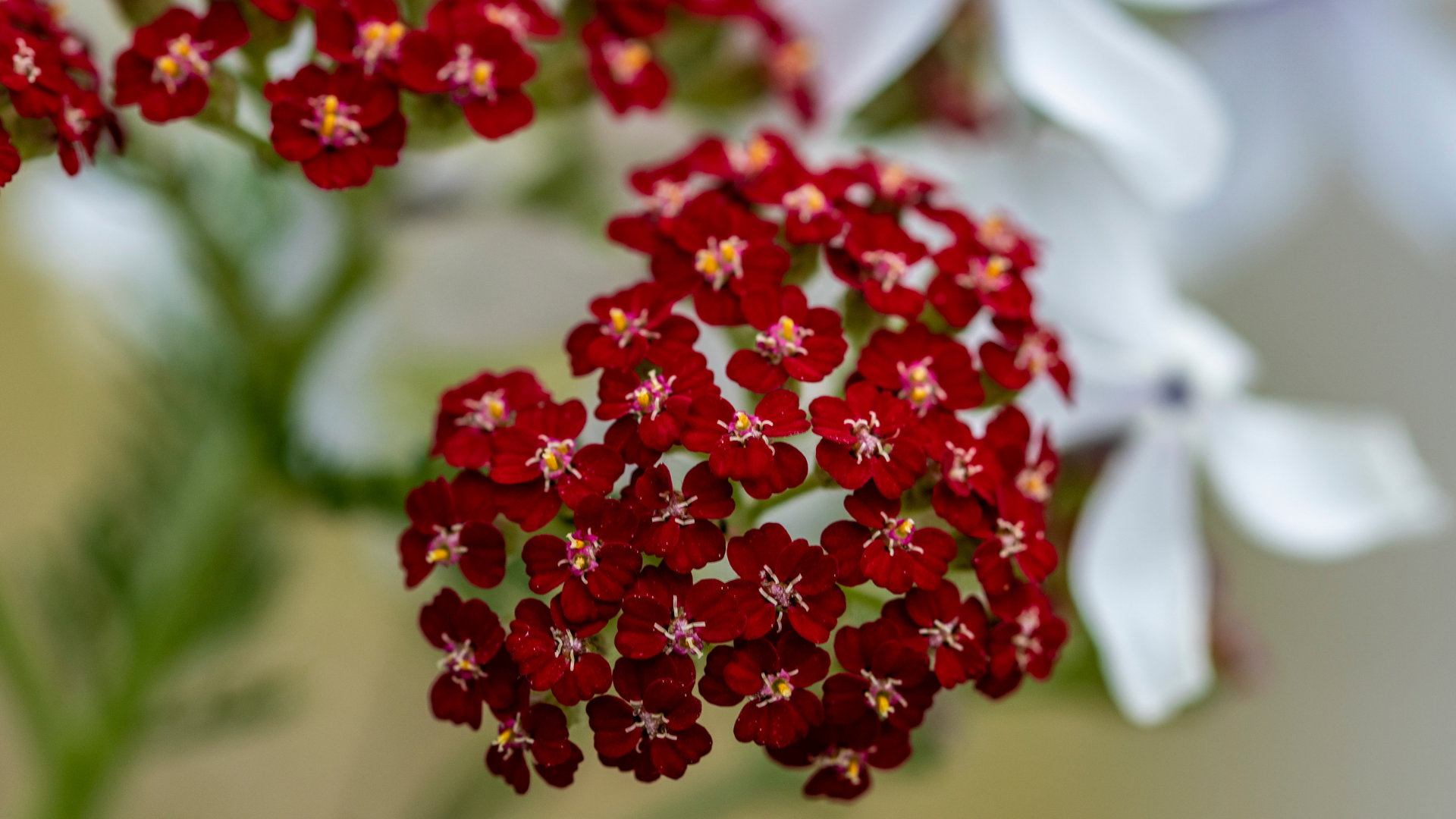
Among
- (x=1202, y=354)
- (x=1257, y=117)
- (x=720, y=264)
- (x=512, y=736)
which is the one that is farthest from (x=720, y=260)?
(x=1257, y=117)

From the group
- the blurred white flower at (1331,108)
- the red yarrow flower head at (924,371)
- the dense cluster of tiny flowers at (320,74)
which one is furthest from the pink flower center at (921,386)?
the blurred white flower at (1331,108)

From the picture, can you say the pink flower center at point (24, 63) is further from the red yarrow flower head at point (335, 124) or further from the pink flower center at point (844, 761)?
the pink flower center at point (844, 761)

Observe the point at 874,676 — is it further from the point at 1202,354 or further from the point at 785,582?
the point at 1202,354

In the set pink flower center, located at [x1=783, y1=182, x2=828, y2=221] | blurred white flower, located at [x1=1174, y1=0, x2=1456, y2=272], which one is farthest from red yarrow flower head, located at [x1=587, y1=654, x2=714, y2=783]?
blurred white flower, located at [x1=1174, y1=0, x2=1456, y2=272]

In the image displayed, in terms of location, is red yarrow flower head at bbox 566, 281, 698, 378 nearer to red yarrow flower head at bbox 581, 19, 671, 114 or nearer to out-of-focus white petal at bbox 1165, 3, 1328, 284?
red yarrow flower head at bbox 581, 19, 671, 114

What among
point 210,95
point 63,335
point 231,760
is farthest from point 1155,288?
point 231,760
